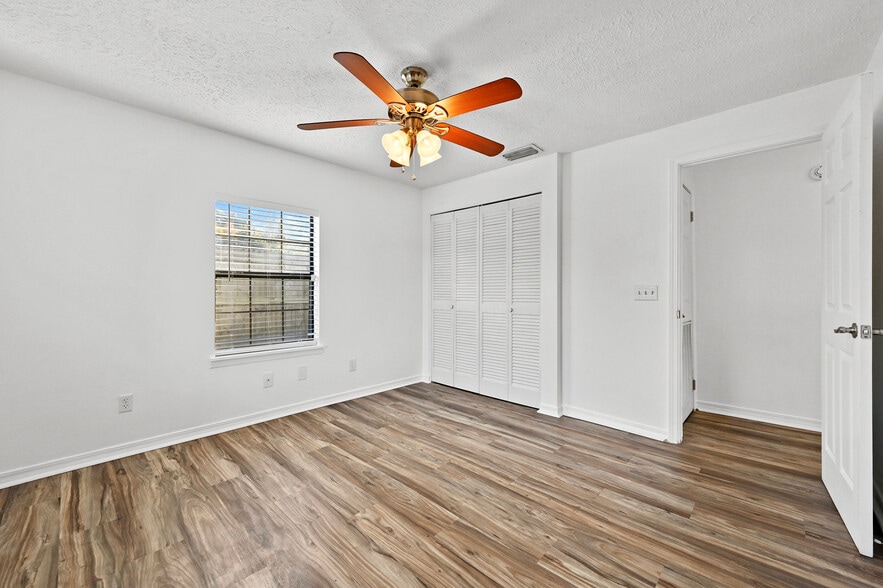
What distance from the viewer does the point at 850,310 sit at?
1760mm

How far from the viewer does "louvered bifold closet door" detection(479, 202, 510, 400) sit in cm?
406

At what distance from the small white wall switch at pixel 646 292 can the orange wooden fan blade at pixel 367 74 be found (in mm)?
2361

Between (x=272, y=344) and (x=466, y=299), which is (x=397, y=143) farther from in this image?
(x=466, y=299)

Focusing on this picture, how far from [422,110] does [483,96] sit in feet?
1.24

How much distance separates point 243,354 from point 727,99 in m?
4.14

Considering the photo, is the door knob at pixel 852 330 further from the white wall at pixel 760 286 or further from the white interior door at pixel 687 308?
the white wall at pixel 760 286

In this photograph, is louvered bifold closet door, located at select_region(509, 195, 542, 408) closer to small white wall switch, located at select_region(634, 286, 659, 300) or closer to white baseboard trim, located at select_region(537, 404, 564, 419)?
white baseboard trim, located at select_region(537, 404, 564, 419)

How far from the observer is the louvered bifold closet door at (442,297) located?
4.60 meters

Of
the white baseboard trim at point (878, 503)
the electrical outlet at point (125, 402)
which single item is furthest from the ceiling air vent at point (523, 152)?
the electrical outlet at point (125, 402)

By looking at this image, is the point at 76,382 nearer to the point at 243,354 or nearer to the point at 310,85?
the point at 243,354

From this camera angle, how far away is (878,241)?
1983 millimetres

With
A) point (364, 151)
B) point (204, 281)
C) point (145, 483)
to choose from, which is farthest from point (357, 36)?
point (145, 483)

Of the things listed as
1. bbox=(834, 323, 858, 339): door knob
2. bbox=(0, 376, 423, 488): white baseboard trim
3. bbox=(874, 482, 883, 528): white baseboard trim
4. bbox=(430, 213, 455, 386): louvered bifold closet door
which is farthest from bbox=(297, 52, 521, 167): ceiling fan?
bbox=(874, 482, 883, 528): white baseboard trim

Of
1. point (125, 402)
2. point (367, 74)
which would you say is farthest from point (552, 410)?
point (125, 402)
